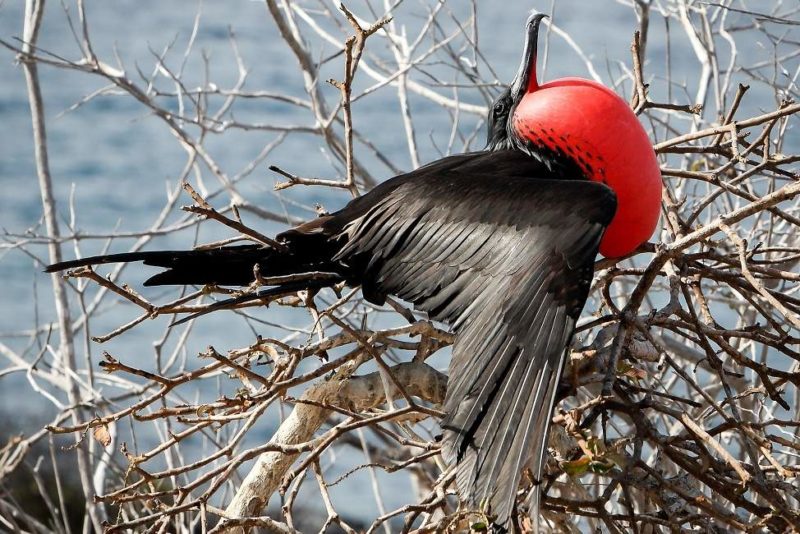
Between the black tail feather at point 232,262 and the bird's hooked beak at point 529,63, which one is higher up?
the bird's hooked beak at point 529,63

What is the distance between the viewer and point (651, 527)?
6.56 feet

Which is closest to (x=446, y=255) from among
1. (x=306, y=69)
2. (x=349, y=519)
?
(x=306, y=69)

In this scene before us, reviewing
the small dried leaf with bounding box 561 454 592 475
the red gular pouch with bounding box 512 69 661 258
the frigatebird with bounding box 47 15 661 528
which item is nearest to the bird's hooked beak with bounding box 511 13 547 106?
the frigatebird with bounding box 47 15 661 528

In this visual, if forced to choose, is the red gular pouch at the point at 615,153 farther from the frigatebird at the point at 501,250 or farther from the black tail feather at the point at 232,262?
the black tail feather at the point at 232,262

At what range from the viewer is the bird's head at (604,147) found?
1966 mm

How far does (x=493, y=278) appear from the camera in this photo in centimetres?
191

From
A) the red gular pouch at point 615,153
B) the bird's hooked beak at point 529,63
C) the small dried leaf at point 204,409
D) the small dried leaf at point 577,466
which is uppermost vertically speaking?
the bird's hooked beak at point 529,63

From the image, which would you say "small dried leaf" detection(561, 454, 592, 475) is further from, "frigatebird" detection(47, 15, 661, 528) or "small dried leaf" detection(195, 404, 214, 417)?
"small dried leaf" detection(195, 404, 214, 417)

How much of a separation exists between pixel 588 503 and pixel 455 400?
253mm

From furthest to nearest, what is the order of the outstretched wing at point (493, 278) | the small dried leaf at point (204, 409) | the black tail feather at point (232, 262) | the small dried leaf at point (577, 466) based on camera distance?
1. the black tail feather at point (232, 262)
2. the small dried leaf at point (204, 409)
3. the small dried leaf at point (577, 466)
4. the outstretched wing at point (493, 278)

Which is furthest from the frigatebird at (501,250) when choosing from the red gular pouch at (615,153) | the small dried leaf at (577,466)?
the small dried leaf at (577,466)

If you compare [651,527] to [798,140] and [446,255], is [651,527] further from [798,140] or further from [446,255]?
[798,140]

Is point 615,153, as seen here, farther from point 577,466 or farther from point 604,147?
point 577,466

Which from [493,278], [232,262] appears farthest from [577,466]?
[232,262]
